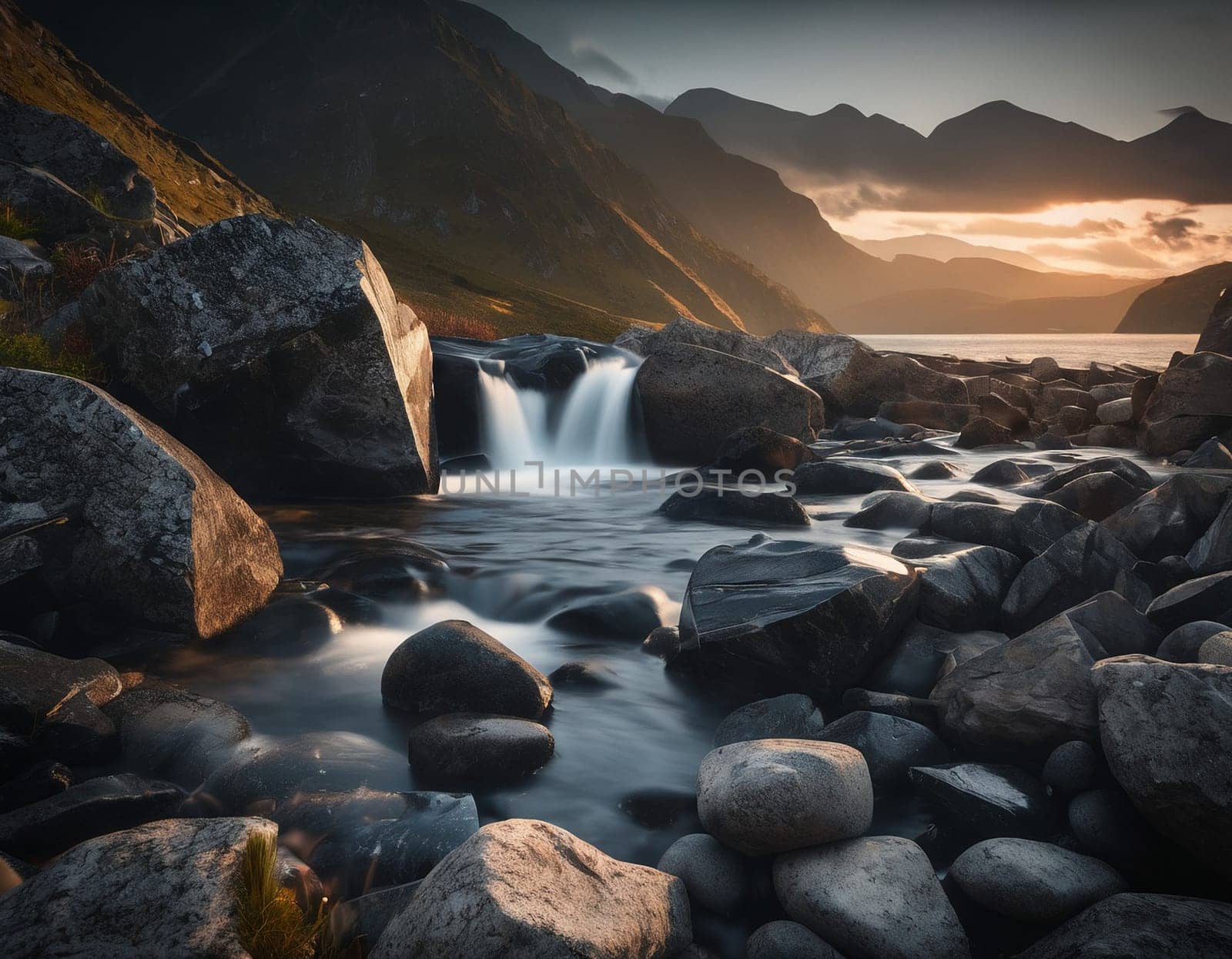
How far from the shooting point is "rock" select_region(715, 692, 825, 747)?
488 centimetres

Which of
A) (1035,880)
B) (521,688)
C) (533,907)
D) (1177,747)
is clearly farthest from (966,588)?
(533,907)

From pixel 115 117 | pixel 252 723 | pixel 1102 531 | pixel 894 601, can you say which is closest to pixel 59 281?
pixel 252 723

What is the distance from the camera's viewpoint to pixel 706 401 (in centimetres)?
1812

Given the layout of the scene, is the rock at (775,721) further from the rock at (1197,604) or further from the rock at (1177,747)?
the rock at (1197,604)

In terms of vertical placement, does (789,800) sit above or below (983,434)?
below

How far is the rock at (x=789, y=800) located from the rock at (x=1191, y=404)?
16.8 meters

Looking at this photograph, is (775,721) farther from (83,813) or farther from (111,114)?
(111,114)

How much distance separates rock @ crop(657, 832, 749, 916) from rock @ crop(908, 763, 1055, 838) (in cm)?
132

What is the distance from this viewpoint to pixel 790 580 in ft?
19.4

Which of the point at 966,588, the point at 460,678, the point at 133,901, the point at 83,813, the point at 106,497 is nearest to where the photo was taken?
the point at 133,901

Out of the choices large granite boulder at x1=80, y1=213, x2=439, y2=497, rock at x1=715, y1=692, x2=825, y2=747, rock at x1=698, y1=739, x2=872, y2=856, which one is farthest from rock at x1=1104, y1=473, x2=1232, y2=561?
large granite boulder at x1=80, y1=213, x2=439, y2=497

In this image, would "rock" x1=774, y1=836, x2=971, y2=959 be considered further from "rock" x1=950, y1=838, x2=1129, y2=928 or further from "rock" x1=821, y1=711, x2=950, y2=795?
"rock" x1=821, y1=711, x2=950, y2=795

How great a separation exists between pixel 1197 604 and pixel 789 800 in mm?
3836

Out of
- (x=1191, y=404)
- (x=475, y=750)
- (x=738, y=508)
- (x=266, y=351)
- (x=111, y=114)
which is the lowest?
(x=475, y=750)
